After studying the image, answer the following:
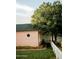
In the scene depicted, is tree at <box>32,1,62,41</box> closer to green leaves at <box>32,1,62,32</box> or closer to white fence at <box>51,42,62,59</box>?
green leaves at <box>32,1,62,32</box>

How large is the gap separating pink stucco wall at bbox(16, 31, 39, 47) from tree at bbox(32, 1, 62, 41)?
0.27ft

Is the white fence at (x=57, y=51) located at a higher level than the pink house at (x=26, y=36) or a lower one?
lower

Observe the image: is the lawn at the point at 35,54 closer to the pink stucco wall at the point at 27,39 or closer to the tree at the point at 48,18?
the pink stucco wall at the point at 27,39

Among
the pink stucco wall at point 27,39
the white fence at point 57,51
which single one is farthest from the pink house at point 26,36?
the white fence at point 57,51

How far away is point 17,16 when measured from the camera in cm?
162

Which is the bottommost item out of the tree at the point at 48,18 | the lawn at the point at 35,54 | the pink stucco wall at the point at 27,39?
the lawn at the point at 35,54

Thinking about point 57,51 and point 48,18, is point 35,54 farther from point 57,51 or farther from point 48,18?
→ point 48,18

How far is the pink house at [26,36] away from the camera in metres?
1.63

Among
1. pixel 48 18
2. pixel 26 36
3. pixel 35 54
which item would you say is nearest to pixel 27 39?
pixel 26 36

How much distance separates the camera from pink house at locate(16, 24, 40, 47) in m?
1.63

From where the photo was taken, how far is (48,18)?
167 cm

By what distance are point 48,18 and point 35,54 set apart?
0.39 meters

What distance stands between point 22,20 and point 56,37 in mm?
384
